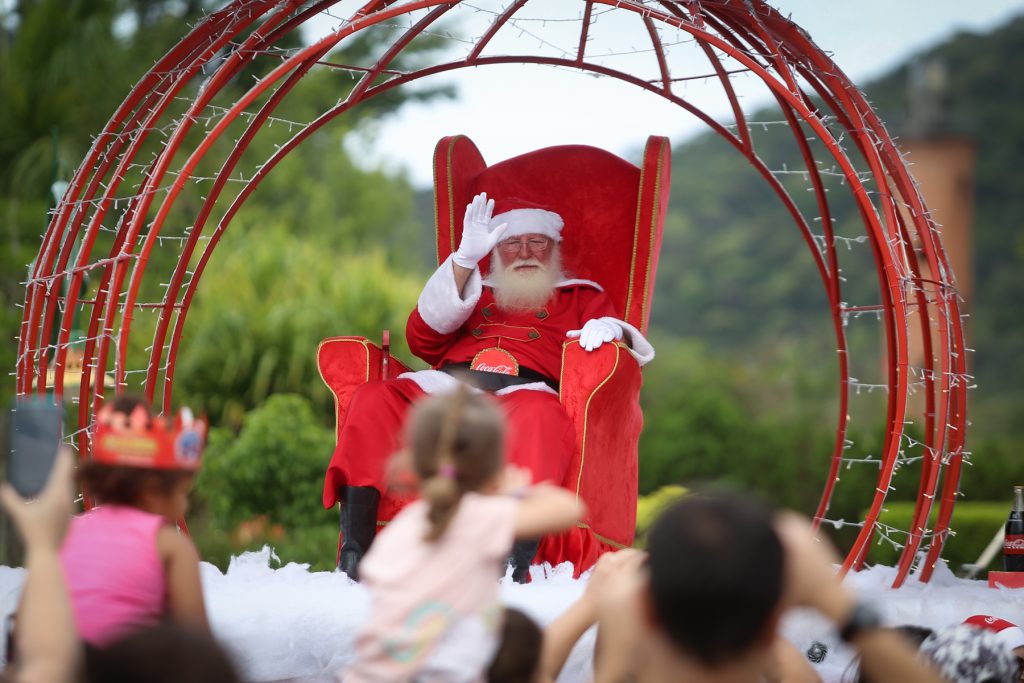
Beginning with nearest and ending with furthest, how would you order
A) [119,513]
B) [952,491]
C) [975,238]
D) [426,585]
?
[426,585] < [119,513] < [952,491] < [975,238]

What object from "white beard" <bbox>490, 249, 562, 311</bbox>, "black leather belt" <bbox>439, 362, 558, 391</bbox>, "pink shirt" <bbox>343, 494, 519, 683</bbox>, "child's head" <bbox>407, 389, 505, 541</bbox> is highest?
"white beard" <bbox>490, 249, 562, 311</bbox>

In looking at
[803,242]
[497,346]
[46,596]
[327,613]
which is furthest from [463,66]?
[803,242]

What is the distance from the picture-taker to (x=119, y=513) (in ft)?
8.07

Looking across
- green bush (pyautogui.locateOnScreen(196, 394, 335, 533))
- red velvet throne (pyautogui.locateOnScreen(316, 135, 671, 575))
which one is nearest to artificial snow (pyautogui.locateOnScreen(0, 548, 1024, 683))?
red velvet throne (pyautogui.locateOnScreen(316, 135, 671, 575))

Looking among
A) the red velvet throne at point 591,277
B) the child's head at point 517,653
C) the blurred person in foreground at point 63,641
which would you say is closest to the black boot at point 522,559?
the red velvet throne at point 591,277

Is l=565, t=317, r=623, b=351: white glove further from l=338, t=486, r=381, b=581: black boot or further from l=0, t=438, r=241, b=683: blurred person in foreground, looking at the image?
l=0, t=438, r=241, b=683: blurred person in foreground

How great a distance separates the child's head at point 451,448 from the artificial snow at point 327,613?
987 millimetres

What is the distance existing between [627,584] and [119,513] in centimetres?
105

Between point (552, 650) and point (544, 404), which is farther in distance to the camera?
point (544, 404)

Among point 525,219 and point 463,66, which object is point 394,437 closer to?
point 525,219

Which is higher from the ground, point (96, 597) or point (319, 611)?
point (96, 597)

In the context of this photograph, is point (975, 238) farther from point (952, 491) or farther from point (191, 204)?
point (952, 491)

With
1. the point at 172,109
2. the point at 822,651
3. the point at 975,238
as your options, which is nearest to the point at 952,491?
the point at 822,651

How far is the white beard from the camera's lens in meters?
5.01
